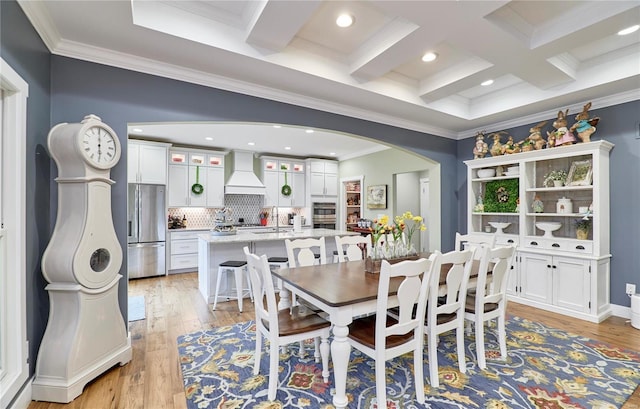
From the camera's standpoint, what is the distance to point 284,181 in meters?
7.61

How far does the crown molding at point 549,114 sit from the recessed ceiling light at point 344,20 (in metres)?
3.22

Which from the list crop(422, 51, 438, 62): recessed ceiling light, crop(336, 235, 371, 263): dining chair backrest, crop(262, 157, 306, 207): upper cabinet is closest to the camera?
crop(422, 51, 438, 62): recessed ceiling light

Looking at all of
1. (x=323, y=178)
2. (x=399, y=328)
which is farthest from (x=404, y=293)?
(x=323, y=178)

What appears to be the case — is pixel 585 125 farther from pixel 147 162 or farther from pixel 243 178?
pixel 147 162

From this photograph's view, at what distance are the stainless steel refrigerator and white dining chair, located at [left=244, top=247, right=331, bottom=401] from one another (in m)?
4.33

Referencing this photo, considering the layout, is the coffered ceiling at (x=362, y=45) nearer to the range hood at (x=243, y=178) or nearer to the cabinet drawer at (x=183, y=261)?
the range hood at (x=243, y=178)

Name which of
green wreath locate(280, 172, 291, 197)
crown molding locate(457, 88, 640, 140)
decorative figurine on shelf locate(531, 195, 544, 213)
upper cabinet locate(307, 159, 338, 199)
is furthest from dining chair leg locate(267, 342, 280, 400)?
upper cabinet locate(307, 159, 338, 199)

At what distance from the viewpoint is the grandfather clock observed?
198 centimetres

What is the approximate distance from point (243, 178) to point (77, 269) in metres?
5.11

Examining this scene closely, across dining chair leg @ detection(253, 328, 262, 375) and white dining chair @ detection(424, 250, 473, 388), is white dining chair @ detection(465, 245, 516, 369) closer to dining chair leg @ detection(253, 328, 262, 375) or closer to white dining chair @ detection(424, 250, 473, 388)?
white dining chair @ detection(424, 250, 473, 388)

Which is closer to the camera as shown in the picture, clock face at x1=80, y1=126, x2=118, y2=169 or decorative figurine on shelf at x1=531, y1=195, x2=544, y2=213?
clock face at x1=80, y1=126, x2=118, y2=169

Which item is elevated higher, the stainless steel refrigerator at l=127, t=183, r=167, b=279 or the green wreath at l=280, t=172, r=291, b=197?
the green wreath at l=280, t=172, r=291, b=197

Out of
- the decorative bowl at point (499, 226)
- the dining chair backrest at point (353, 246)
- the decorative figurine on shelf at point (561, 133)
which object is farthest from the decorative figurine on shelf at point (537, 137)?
the dining chair backrest at point (353, 246)

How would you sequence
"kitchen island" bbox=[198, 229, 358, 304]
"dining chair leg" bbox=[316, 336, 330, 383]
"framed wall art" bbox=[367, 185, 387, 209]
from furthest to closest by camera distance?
1. "framed wall art" bbox=[367, 185, 387, 209]
2. "kitchen island" bbox=[198, 229, 358, 304]
3. "dining chair leg" bbox=[316, 336, 330, 383]
